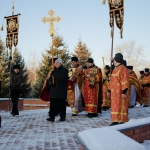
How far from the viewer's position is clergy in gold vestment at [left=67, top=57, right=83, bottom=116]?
1050 cm

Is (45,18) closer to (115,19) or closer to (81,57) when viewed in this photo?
(115,19)

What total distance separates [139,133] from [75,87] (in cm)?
501

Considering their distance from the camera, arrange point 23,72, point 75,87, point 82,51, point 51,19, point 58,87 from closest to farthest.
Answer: point 58,87, point 51,19, point 75,87, point 23,72, point 82,51

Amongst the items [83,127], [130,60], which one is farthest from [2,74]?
[130,60]

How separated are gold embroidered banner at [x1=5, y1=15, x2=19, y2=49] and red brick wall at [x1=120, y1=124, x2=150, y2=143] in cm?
943

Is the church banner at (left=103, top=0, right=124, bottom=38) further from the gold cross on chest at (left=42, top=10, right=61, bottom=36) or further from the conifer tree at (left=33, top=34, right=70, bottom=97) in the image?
the conifer tree at (left=33, top=34, right=70, bottom=97)

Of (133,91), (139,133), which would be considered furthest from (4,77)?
(139,133)

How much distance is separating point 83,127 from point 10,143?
246 centimetres

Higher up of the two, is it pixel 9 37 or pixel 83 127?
pixel 9 37

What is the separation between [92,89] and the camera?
10.5 m

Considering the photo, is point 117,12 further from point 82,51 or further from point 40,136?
point 82,51

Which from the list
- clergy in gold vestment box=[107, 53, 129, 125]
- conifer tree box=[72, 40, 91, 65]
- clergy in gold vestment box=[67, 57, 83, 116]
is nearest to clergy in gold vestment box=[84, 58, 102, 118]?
clergy in gold vestment box=[67, 57, 83, 116]

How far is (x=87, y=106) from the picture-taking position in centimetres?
1038

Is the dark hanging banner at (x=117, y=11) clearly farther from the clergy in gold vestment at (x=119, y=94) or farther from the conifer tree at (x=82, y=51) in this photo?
the conifer tree at (x=82, y=51)
